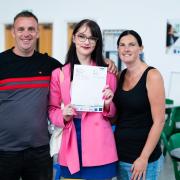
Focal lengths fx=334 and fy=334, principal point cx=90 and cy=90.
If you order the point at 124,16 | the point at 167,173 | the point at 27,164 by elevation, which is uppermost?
the point at 124,16

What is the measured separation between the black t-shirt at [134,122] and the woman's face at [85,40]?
349 mm

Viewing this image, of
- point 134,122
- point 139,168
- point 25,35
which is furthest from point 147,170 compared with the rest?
point 25,35

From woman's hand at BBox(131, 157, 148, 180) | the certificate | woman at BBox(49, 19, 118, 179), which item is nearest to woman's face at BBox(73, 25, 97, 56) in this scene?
woman at BBox(49, 19, 118, 179)

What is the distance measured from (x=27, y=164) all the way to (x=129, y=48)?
41.7 inches

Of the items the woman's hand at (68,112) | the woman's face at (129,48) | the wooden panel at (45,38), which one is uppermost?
the wooden panel at (45,38)

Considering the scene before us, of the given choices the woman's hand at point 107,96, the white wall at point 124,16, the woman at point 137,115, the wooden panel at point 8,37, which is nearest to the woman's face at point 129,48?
the woman at point 137,115

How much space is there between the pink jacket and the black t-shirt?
0.21 ft

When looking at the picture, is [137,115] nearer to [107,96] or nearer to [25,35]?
[107,96]

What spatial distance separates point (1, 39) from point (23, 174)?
22.1 feet

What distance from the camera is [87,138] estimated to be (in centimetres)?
207

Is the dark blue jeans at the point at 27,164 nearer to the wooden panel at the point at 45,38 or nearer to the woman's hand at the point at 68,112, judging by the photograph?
the woman's hand at the point at 68,112

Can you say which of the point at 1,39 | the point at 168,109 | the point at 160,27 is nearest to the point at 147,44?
the point at 160,27

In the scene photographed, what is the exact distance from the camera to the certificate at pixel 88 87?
2.12 metres

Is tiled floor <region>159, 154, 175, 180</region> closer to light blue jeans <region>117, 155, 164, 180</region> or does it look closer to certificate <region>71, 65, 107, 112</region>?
light blue jeans <region>117, 155, 164, 180</region>
